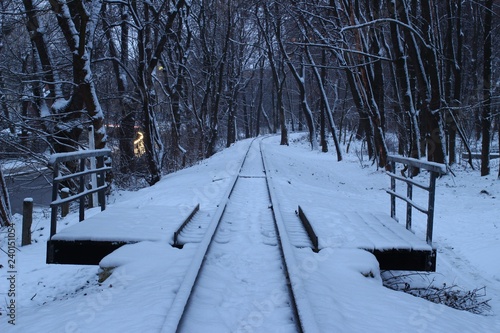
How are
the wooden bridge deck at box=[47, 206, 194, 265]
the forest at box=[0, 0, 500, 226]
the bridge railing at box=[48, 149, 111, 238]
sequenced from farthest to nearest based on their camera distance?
the forest at box=[0, 0, 500, 226]
the wooden bridge deck at box=[47, 206, 194, 265]
the bridge railing at box=[48, 149, 111, 238]

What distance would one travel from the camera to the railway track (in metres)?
3.40

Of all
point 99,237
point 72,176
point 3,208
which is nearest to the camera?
point 99,237

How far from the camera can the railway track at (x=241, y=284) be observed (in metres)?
3.40

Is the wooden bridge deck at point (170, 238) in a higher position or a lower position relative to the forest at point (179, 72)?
lower

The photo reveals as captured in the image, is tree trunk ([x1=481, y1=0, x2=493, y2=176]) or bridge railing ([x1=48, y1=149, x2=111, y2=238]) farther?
tree trunk ([x1=481, y1=0, x2=493, y2=176])

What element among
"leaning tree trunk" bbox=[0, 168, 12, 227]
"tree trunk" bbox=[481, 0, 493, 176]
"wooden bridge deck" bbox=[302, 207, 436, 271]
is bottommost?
"leaning tree trunk" bbox=[0, 168, 12, 227]

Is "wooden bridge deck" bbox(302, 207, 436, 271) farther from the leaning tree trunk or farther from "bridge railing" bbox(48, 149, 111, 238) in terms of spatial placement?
the leaning tree trunk

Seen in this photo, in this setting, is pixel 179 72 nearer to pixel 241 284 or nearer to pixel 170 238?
pixel 170 238

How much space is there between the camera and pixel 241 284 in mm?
4305

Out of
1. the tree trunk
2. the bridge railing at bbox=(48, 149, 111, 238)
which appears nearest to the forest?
the tree trunk

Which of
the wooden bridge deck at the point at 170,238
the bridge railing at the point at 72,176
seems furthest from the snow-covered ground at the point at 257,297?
the bridge railing at the point at 72,176

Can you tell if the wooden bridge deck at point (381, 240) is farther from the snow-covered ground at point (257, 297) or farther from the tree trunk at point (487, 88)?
the tree trunk at point (487, 88)

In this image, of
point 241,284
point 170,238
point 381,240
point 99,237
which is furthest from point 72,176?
point 381,240

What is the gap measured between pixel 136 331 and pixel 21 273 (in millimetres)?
3728
